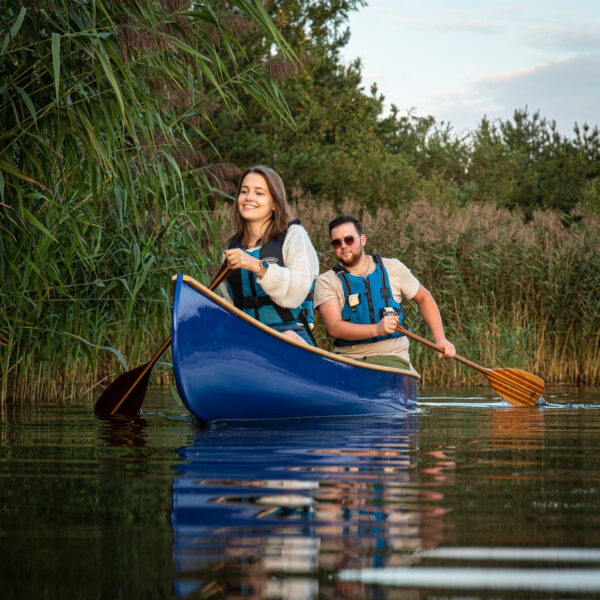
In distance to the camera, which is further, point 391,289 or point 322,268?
point 322,268

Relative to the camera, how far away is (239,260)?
14.0ft

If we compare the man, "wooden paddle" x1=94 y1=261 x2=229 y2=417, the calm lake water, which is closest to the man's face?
the man

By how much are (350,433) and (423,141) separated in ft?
114

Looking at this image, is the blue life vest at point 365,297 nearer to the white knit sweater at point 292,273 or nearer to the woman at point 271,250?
the woman at point 271,250

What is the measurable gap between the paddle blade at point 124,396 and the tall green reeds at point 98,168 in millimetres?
201

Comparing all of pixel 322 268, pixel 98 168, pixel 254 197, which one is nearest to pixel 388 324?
pixel 254 197

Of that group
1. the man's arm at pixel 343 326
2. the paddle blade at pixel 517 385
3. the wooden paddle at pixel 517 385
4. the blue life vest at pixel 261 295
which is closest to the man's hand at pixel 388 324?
the man's arm at pixel 343 326

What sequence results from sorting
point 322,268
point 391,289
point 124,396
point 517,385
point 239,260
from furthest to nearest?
point 322,268 < point 517,385 < point 391,289 < point 124,396 < point 239,260

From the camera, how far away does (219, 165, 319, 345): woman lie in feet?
15.2

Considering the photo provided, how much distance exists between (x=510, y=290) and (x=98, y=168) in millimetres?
5175

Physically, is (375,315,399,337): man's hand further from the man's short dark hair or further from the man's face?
the man's short dark hair

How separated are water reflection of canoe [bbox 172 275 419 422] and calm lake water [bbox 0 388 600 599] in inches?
19.1

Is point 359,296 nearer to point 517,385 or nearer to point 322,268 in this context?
point 517,385

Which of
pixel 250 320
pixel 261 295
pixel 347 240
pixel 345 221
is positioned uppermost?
pixel 345 221
